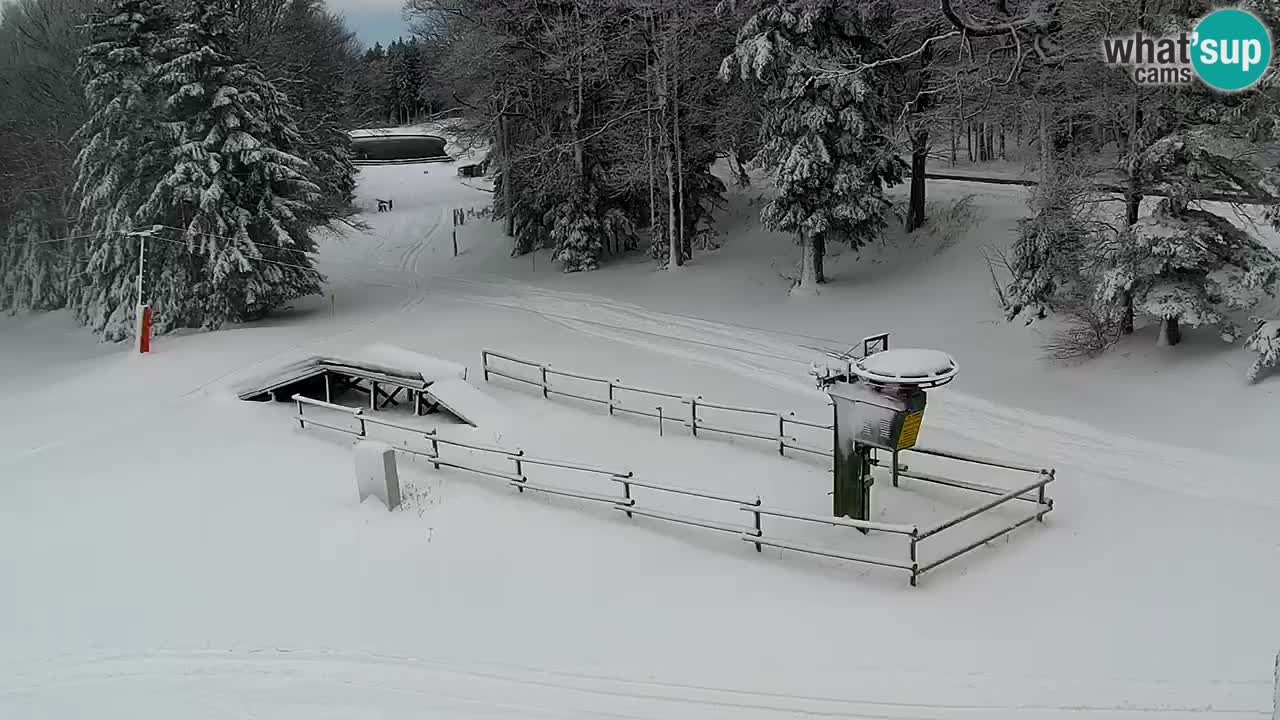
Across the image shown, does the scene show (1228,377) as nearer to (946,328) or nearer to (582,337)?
(946,328)

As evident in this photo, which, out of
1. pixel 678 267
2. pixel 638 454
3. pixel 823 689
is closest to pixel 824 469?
pixel 638 454

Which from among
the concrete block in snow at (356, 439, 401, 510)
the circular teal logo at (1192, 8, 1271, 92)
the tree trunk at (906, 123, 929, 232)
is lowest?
the concrete block in snow at (356, 439, 401, 510)

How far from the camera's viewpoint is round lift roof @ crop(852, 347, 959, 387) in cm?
1166

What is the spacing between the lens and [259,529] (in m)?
13.4

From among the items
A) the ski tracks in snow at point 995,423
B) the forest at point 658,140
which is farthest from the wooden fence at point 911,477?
the forest at point 658,140

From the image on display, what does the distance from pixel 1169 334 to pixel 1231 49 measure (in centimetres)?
533

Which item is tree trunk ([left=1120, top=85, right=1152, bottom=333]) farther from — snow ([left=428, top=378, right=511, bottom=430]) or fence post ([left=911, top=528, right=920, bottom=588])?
snow ([left=428, top=378, right=511, bottom=430])

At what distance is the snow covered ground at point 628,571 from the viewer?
→ 9117 millimetres

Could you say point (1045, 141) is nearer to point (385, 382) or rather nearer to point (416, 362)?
point (416, 362)

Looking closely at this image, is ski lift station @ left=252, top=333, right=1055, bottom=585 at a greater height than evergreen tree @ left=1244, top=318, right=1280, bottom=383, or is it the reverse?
evergreen tree @ left=1244, top=318, right=1280, bottom=383

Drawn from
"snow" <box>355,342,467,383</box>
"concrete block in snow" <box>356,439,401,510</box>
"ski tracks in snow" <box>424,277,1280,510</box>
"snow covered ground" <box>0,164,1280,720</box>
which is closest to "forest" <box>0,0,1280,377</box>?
"snow covered ground" <box>0,164,1280,720</box>

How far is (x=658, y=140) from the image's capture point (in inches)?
1294

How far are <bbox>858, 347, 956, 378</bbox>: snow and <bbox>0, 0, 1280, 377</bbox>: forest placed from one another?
7.48 metres

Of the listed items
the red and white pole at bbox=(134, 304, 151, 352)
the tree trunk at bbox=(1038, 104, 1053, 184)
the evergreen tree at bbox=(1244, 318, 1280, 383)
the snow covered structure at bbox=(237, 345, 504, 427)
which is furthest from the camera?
the red and white pole at bbox=(134, 304, 151, 352)
